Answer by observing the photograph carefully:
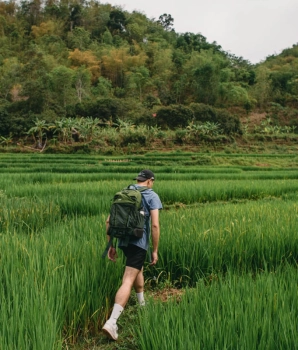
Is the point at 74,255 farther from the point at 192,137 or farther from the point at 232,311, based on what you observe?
the point at 192,137

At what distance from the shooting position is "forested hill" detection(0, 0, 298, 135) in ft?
97.5

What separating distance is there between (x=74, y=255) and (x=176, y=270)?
3.64 ft

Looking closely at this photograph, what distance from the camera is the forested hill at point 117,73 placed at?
29719 mm

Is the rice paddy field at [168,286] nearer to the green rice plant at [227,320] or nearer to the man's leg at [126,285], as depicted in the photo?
the green rice plant at [227,320]

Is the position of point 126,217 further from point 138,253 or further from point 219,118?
point 219,118

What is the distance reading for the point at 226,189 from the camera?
9.12 meters

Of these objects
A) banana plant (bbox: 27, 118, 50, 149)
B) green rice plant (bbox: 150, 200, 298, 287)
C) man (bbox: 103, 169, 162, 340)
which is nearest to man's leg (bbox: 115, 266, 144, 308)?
man (bbox: 103, 169, 162, 340)

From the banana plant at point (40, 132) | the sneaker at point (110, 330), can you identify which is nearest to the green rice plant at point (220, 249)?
the sneaker at point (110, 330)

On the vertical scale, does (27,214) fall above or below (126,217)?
below

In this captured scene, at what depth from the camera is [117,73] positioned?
45.4m

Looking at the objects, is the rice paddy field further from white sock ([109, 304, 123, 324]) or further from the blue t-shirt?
the blue t-shirt

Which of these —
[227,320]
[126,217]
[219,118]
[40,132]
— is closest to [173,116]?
[219,118]

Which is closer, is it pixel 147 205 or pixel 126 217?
pixel 126 217

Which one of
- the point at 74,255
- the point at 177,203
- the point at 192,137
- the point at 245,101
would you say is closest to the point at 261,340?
the point at 74,255
